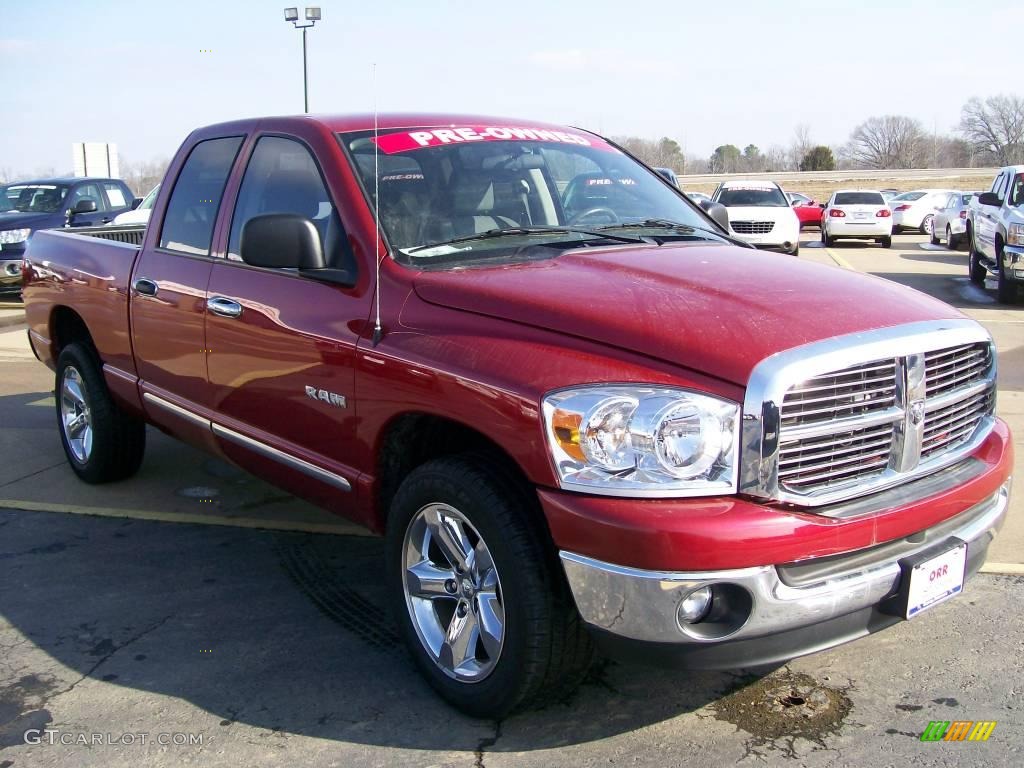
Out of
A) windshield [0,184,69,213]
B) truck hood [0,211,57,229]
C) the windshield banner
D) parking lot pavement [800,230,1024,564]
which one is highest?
the windshield banner

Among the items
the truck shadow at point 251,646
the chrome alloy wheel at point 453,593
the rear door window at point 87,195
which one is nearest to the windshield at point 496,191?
the chrome alloy wheel at point 453,593

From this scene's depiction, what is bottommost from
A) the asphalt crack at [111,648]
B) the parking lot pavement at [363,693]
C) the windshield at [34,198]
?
the asphalt crack at [111,648]

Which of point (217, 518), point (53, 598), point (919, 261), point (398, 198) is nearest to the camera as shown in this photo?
point (398, 198)

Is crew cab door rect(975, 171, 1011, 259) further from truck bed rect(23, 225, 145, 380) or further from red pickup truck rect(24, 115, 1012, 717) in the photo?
truck bed rect(23, 225, 145, 380)

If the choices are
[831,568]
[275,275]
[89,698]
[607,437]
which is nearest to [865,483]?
[831,568]

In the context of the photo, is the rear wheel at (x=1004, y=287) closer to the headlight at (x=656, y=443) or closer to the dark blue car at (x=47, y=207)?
the headlight at (x=656, y=443)

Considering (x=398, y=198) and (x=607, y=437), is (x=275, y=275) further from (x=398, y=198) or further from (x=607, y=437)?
(x=607, y=437)

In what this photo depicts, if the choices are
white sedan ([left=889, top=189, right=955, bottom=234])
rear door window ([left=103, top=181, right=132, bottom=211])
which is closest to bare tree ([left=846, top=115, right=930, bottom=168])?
white sedan ([left=889, top=189, right=955, bottom=234])

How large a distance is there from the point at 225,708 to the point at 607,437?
1.62m

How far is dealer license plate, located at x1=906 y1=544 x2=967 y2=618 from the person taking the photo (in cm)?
282

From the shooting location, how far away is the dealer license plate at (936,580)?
282cm

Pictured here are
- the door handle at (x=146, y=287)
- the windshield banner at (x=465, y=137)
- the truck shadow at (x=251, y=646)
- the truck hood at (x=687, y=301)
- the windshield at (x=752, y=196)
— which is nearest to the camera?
the truck hood at (x=687, y=301)

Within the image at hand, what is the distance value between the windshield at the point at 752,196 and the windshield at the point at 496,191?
1620 cm

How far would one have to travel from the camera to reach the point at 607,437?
2.68 meters
